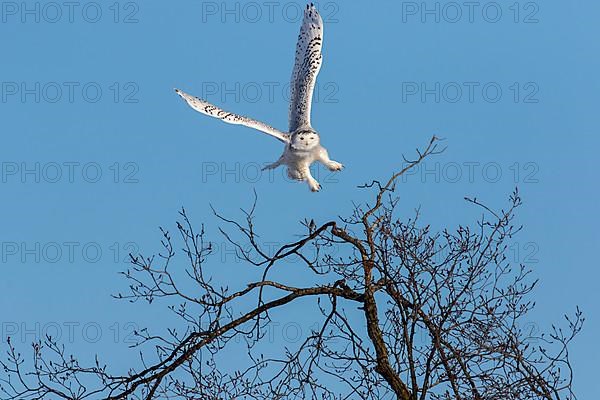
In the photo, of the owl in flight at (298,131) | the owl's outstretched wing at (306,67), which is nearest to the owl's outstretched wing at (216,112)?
the owl in flight at (298,131)

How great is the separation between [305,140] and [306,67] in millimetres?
1572

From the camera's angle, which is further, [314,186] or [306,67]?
[306,67]

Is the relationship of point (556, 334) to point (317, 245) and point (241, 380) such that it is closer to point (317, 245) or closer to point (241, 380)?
point (317, 245)

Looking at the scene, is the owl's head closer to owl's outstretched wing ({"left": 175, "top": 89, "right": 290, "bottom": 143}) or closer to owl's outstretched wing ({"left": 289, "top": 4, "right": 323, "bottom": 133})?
owl's outstretched wing ({"left": 175, "top": 89, "right": 290, "bottom": 143})

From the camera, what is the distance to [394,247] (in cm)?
727

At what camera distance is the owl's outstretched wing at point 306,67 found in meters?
11.9

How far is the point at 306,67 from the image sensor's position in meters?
12.3

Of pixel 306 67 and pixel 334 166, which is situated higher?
pixel 306 67

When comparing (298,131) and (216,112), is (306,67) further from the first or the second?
(216,112)

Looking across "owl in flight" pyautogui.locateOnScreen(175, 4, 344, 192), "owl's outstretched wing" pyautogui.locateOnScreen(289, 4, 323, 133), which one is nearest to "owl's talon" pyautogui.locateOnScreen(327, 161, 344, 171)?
"owl in flight" pyautogui.locateOnScreen(175, 4, 344, 192)

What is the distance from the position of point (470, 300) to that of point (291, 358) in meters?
1.27

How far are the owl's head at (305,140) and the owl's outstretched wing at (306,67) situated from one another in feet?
1.98

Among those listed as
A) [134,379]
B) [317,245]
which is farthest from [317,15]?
[134,379]

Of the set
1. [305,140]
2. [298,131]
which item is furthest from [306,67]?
[305,140]
